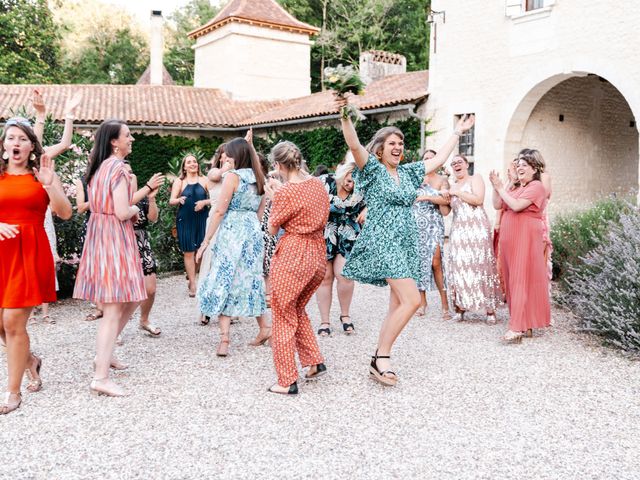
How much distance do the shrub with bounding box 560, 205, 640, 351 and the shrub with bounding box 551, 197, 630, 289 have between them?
51.1 inches

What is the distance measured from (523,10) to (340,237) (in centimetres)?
981

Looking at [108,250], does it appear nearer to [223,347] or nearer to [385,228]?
[223,347]

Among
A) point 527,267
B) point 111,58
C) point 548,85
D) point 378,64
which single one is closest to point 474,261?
point 527,267

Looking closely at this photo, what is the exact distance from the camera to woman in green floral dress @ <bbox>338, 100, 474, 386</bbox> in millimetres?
4391

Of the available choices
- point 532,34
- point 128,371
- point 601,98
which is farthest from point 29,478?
point 601,98

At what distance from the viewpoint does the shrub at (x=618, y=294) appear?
18.2 feet

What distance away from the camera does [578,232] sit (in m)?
8.13

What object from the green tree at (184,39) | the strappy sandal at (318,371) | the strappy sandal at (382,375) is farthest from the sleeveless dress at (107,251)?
the green tree at (184,39)

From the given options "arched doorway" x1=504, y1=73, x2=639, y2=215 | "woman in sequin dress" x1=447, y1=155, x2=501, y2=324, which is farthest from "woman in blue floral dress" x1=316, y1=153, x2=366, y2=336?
"arched doorway" x1=504, y1=73, x2=639, y2=215

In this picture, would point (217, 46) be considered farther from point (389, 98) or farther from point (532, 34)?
point (532, 34)

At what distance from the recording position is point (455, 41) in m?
15.1

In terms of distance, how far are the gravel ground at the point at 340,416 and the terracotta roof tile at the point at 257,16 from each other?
2212 centimetres

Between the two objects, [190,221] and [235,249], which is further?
[190,221]

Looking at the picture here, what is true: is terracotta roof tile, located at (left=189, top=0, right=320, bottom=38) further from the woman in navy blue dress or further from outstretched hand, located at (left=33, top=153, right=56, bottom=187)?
outstretched hand, located at (left=33, top=153, right=56, bottom=187)
